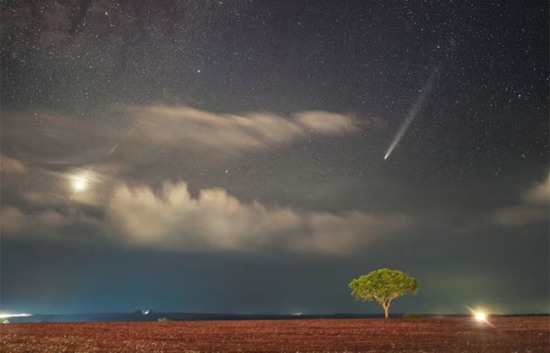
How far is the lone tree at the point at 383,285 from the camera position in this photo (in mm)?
93562

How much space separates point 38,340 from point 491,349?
3794 centimetres

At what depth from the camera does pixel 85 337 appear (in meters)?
51.1

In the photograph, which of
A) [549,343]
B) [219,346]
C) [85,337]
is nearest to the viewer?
[549,343]

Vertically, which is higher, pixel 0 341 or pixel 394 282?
pixel 394 282

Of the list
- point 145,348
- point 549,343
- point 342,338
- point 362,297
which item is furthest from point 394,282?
point 145,348

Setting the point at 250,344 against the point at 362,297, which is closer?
the point at 250,344

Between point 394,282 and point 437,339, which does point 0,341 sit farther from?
point 394,282

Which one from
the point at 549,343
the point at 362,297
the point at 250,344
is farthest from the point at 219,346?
the point at 362,297

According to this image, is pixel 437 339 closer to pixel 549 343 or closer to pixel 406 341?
pixel 406 341

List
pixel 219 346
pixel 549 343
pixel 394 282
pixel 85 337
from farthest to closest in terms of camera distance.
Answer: pixel 394 282 → pixel 85 337 → pixel 219 346 → pixel 549 343

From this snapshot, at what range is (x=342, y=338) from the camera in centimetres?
4659

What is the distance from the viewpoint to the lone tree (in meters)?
93.6

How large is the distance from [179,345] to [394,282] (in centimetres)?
5838

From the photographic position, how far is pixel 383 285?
9381cm
